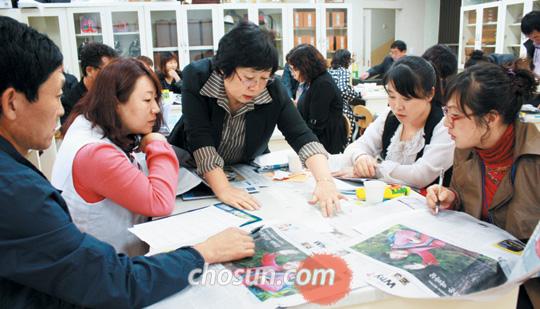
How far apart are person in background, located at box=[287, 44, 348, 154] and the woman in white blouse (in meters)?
1.56

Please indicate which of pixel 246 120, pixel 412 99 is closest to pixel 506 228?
pixel 412 99

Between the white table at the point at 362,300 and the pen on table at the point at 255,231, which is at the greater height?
the pen on table at the point at 255,231

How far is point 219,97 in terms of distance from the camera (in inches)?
65.0

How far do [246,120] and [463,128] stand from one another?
0.79 m

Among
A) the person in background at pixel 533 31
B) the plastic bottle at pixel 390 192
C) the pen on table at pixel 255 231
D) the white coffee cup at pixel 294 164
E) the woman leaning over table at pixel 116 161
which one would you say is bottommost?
the plastic bottle at pixel 390 192

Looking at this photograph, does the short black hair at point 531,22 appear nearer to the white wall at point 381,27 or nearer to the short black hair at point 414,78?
the short black hair at point 414,78

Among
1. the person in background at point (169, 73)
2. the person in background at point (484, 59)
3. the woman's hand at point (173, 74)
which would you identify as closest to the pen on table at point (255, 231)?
the person in background at point (484, 59)

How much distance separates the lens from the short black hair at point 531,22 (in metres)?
3.90

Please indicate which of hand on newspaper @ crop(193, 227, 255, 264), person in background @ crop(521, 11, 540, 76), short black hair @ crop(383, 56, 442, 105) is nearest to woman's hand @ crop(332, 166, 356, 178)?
short black hair @ crop(383, 56, 442, 105)

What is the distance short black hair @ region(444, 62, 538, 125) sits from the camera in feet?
4.25

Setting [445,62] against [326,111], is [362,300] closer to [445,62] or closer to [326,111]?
[445,62]

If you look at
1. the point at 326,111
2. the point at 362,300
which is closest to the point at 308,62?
the point at 326,111

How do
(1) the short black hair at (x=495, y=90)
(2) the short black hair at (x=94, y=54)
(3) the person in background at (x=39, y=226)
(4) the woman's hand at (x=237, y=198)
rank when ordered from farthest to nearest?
(2) the short black hair at (x=94, y=54) < (4) the woman's hand at (x=237, y=198) < (1) the short black hair at (x=495, y=90) < (3) the person in background at (x=39, y=226)

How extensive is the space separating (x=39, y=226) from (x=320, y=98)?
2903 millimetres
